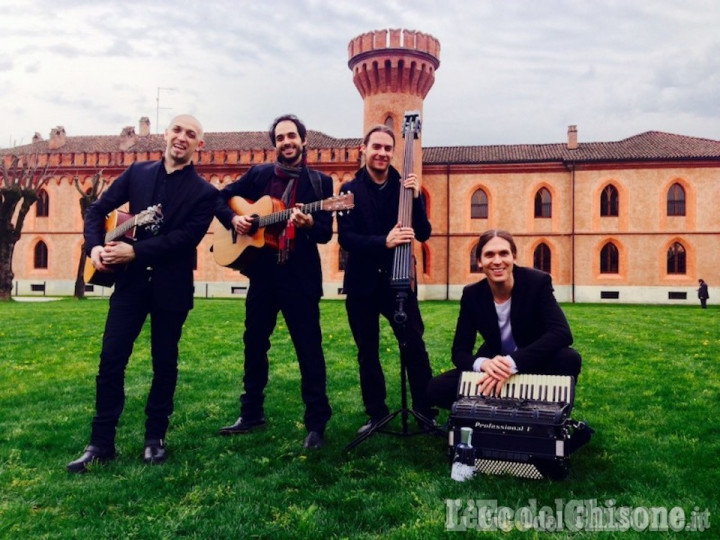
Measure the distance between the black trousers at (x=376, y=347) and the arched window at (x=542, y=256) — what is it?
112 feet

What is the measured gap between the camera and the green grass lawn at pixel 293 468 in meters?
3.44

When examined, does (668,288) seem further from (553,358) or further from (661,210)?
(553,358)

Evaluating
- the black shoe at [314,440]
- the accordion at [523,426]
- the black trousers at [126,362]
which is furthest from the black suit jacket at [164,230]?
the accordion at [523,426]

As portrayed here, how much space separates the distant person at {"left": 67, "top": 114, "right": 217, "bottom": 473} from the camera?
15.0ft

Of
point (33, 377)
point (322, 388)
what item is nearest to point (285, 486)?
point (322, 388)

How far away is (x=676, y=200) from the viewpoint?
36.8 meters

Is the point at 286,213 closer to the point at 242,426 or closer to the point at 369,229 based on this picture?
the point at 369,229

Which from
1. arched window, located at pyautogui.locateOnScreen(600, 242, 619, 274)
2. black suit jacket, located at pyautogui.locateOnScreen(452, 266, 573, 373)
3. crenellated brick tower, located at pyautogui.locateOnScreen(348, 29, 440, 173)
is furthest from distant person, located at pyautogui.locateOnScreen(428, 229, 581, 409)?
arched window, located at pyautogui.locateOnScreen(600, 242, 619, 274)

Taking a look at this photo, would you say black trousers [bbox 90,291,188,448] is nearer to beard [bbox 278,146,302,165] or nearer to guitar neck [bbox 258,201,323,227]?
guitar neck [bbox 258,201,323,227]

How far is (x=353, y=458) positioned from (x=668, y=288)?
36.8 m

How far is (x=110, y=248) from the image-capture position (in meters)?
4.51

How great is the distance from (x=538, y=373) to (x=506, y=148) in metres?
38.5

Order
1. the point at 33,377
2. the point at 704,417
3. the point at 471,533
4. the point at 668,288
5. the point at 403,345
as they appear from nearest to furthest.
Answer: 1. the point at 471,533
2. the point at 403,345
3. the point at 704,417
4. the point at 33,377
5. the point at 668,288

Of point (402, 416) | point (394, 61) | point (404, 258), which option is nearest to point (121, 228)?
point (404, 258)
